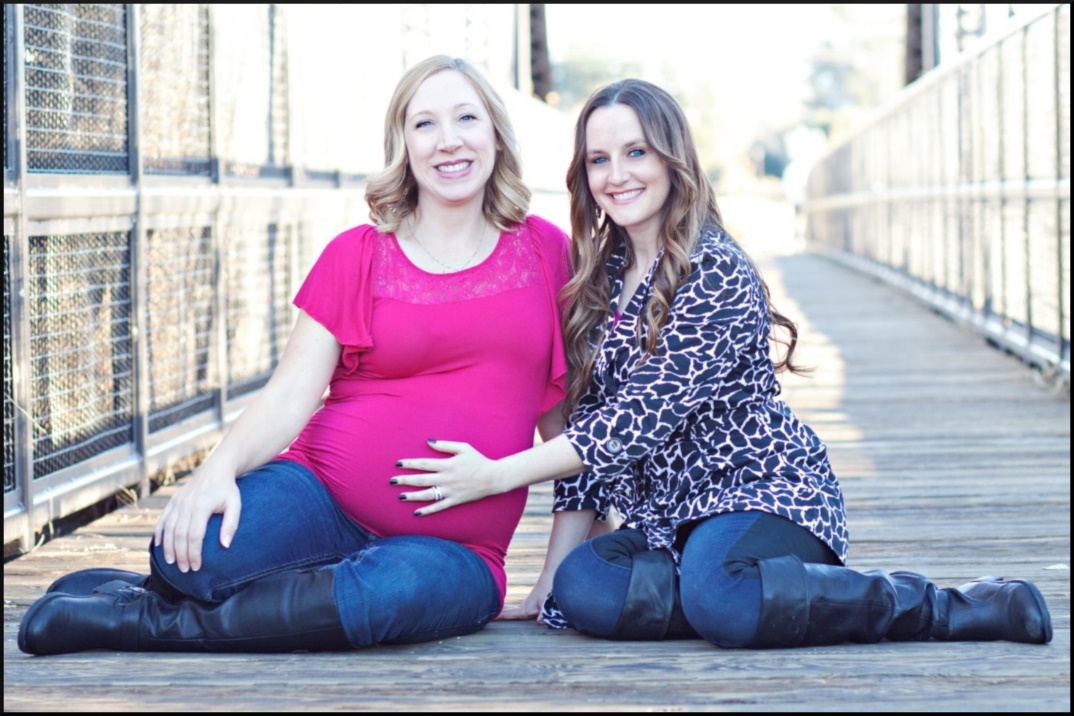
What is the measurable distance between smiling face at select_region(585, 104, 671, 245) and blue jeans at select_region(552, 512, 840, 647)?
671 mm

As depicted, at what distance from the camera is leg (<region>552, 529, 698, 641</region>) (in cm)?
293

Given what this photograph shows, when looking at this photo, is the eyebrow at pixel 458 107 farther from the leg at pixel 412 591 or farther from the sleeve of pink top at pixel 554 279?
the leg at pixel 412 591

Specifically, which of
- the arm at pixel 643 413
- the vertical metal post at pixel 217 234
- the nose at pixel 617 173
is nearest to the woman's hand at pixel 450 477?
the arm at pixel 643 413

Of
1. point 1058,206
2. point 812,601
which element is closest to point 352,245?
point 812,601

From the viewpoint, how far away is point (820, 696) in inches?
99.2

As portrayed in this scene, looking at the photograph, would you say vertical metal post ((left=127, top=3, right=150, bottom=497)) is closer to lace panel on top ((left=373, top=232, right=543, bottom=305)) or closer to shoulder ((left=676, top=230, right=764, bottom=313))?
lace panel on top ((left=373, top=232, right=543, bottom=305))

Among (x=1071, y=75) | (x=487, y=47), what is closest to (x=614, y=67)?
(x=487, y=47)

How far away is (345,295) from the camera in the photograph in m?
3.10

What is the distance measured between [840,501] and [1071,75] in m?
4.16

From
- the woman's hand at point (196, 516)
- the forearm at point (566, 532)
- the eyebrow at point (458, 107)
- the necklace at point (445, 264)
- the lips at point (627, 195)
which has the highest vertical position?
the eyebrow at point (458, 107)

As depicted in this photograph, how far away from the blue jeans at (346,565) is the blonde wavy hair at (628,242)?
0.52 metres

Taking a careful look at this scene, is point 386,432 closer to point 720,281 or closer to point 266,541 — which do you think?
point 266,541

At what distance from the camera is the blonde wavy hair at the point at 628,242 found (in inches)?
121

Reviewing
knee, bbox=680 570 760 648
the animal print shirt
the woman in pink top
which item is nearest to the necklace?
the woman in pink top
